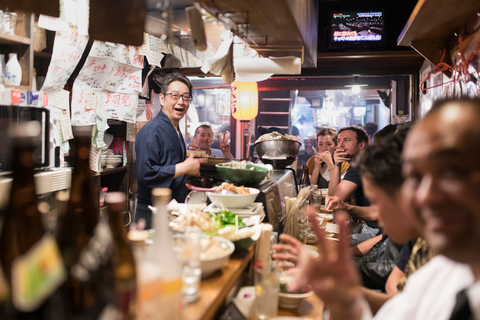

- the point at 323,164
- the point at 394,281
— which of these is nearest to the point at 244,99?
the point at 323,164

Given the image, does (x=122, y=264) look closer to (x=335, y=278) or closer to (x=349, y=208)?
(x=335, y=278)

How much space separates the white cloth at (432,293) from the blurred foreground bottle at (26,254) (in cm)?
99

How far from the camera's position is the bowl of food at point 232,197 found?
2.13 metres

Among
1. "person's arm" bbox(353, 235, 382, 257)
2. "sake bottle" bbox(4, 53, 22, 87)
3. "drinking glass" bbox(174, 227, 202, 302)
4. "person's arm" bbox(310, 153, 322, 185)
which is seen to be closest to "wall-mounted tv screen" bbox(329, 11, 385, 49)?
"person's arm" bbox(310, 153, 322, 185)

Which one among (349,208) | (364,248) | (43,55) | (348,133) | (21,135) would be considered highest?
(43,55)

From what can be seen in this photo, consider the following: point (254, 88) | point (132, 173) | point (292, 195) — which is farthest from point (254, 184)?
point (254, 88)

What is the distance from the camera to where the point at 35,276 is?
0.73 meters

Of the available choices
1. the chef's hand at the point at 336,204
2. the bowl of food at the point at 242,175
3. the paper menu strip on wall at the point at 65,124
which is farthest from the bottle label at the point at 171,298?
the paper menu strip on wall at the point at 65,124

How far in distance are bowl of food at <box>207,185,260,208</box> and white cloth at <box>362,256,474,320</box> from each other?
99 cm

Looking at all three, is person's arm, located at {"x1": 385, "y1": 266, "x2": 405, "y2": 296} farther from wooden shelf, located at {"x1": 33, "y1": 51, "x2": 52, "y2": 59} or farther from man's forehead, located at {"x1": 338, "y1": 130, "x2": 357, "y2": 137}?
wooden shelf, located at {"x1": 33, "y1": 51, "x2": 52, "y2": 59}

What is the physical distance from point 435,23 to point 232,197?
198 centimetres

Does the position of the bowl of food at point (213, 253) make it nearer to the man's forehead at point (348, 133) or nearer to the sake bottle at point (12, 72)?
the sake bottle at point (12, 72)

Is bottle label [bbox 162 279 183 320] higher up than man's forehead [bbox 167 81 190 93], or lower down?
lower down

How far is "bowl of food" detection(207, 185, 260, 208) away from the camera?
2.13 meters
